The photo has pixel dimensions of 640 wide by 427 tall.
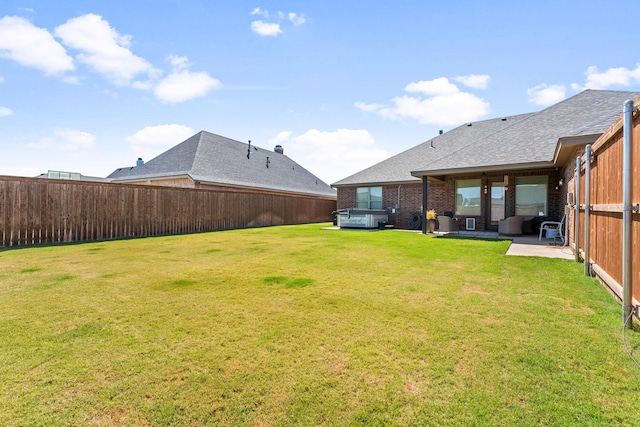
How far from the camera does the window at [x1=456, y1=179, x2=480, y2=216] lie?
1306 cm

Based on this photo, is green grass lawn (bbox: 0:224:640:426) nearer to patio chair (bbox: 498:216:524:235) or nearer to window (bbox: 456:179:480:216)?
patio chair (bbox: 498:216:524:235)

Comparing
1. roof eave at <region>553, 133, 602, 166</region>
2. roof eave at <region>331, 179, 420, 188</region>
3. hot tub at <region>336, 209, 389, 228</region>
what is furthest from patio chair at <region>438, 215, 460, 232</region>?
roof eave at <region>553, 133, 602, 166</region>

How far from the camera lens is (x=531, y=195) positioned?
11688 millimetres

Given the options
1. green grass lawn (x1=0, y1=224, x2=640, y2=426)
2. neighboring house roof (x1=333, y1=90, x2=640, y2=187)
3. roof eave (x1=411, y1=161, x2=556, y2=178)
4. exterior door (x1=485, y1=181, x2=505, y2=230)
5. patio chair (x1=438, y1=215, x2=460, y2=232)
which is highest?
neighboring house roof (x1=333, y1=90, x2=640, y2=187)

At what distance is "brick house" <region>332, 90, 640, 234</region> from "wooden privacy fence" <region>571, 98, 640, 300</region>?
3.64 m

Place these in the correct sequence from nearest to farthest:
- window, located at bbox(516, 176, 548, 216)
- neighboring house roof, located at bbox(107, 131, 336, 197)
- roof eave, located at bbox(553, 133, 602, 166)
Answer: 1. roof eave, located at bbox(553, 133, 602, 166)
2. window, located at bbox(516, 176, 548, 216)
3. neighboring house roof, located at bbox(107, 131, 336, 197)

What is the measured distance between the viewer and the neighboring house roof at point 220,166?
1819 centimetres

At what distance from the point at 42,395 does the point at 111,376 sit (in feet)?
1.10

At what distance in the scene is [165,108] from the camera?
1742 cm

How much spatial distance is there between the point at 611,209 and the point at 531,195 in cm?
965

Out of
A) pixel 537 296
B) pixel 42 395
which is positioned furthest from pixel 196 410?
pixel 537 296

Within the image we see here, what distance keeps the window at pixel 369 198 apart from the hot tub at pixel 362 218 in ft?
4.96

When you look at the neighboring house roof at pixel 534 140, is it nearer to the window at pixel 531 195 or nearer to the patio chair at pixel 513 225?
the window at pixel 531 195

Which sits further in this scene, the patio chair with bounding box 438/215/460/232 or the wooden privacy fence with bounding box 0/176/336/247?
the patio chair with bounding box 438/215/460/232
